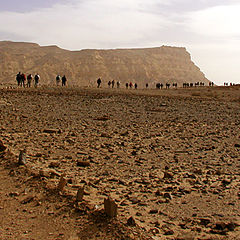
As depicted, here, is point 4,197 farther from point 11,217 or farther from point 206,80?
point 206,80

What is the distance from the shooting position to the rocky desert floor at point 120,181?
165 inches

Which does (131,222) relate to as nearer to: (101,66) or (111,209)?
(111,209)

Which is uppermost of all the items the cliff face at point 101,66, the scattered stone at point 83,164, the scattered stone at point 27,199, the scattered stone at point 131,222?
the cliff face at point 101,66

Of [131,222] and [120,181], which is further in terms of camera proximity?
[120,181]

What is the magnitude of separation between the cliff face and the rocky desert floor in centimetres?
9966

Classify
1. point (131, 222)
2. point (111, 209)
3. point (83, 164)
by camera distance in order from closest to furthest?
1. point (131, 222)
2. point (111, 209)
3. point (83, 164)

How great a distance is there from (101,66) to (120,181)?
128493mm

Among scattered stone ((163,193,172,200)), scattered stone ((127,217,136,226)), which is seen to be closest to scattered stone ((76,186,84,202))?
scattered stone ((127,217,136,226))

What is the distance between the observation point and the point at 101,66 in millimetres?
132500

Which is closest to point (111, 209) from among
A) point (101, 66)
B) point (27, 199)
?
point (27, 199)

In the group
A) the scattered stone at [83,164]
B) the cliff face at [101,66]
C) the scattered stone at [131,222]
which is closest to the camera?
the scattered stone at [131,222]

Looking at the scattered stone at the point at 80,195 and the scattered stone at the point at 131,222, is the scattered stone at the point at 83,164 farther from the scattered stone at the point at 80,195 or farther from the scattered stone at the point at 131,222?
the scattered stone at the point at 131,222

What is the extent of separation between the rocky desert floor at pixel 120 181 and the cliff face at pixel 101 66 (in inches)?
3924

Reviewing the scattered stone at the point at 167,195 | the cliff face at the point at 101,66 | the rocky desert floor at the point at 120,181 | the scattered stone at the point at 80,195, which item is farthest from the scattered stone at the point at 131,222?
the cliff face at the point at 101,66
